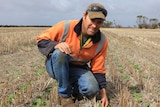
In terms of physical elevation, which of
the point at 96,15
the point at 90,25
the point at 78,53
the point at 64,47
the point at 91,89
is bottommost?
the point at 91,89

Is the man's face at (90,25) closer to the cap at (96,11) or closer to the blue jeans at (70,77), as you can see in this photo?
the cap at (96,11)

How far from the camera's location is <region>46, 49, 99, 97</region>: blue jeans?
4.21 metres

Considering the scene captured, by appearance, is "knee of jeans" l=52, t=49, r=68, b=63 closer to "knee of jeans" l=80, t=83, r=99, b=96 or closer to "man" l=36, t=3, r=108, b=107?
"man" l=36, t=3, r=108, b=107

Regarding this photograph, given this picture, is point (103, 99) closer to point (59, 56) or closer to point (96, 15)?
point (59, 56)

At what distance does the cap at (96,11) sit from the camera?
13.1 ft

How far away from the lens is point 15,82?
5543 millimetres

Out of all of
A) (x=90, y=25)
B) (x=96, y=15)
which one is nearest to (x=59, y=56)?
(x=90, y=25)

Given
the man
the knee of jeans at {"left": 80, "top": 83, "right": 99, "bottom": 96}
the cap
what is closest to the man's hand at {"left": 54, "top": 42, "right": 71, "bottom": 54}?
the man

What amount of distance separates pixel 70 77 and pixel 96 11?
48.3 inches

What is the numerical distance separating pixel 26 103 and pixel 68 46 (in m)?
1.02

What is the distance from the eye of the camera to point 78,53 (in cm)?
447

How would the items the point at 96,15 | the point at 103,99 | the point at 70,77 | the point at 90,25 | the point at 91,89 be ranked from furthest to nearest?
1. the point at 70,77
2. the point at 91,89
3. the point at 103,99
4. the point at 90,25
5. the point at 96,15

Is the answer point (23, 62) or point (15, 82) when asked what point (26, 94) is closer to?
point (15, 82)

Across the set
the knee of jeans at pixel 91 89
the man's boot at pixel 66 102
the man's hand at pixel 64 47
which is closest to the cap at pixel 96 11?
the man's hand at pixel 64 47
